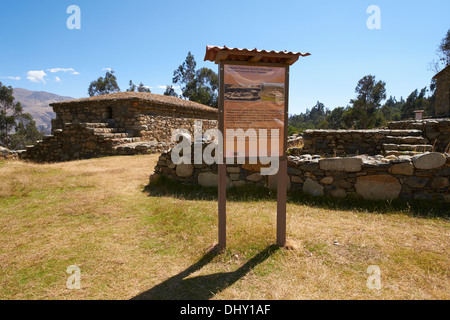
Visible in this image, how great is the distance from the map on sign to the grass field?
4.24ft

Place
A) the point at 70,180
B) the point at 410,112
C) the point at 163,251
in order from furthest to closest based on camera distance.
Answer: the point at 410,112
the point at 70,180
the point at 163,251

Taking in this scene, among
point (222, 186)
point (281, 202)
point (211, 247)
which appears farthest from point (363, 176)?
point (211, 247)

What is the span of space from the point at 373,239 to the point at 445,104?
2042 cm

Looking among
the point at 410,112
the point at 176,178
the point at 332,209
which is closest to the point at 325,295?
the point at 332,209

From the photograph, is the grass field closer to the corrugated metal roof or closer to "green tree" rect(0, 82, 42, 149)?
the corrugated metal roof

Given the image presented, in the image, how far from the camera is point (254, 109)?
114 inches

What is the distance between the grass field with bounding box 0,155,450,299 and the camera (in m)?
2.37

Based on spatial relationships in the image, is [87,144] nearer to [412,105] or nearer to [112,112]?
[112,112]

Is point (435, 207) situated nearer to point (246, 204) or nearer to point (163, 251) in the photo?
point (246, 204)

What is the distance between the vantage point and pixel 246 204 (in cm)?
464

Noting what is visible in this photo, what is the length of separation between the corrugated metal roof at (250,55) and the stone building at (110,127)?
908cm

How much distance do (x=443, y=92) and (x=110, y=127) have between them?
22.6 meters

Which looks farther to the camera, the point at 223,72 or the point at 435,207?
the point at 435,207

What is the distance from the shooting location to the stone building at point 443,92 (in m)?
17.2
